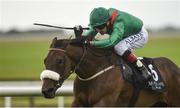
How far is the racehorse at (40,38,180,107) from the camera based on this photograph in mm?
7052

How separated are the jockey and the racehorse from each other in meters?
0.15

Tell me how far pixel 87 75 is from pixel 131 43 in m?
0.72

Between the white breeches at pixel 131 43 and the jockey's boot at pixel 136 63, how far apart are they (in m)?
0.06

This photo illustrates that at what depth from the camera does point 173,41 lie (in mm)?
44562

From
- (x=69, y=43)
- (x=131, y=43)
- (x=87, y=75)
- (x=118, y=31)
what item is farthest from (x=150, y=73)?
(x=69, y=43)

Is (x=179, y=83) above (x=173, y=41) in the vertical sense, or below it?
above

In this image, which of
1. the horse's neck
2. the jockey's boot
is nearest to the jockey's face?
the horse's neck

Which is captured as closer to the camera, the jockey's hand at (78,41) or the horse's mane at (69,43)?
the horse's mane at (69,43)

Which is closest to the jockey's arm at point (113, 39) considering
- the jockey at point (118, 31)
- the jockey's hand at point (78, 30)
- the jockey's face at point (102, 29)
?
the jockey at point (118, 31)

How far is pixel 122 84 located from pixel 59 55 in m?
0.79

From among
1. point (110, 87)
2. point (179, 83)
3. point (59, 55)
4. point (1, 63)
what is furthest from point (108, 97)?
point (1, 63)

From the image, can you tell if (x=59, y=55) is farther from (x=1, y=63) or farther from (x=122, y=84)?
(x=1, y=63)

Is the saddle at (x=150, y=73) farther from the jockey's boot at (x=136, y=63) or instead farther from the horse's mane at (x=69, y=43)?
the horse's mane at (x=69, y=43)

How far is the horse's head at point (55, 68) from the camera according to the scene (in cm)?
698
